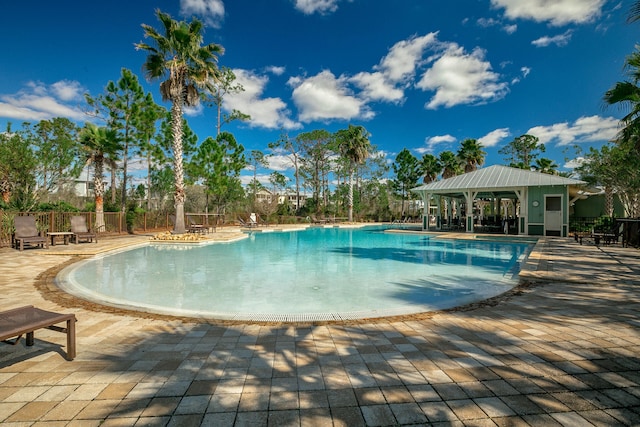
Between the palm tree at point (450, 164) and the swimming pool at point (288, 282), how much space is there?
25.1 meters

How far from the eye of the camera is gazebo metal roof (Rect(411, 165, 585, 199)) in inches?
647

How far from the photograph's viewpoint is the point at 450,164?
34219 mm

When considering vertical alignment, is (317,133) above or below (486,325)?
above

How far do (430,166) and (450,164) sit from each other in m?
2.22

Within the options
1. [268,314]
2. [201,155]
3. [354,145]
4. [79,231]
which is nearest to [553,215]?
[268,314]

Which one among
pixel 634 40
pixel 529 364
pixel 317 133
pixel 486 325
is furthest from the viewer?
pixel 317 133

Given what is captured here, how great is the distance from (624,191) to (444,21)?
16979 mm

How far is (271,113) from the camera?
3559 centimetres

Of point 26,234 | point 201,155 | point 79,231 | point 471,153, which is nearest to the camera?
point 26,234

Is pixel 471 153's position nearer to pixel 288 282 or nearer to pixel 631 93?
pixel 631 93

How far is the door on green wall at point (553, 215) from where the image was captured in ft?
54.0

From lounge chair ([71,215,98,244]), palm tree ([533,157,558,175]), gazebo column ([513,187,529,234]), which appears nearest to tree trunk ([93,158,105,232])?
lounge chair ([71,215,98,244])

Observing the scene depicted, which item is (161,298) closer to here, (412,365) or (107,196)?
(412,365)

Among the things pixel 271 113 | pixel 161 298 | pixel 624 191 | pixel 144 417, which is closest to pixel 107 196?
pixel 271 113
